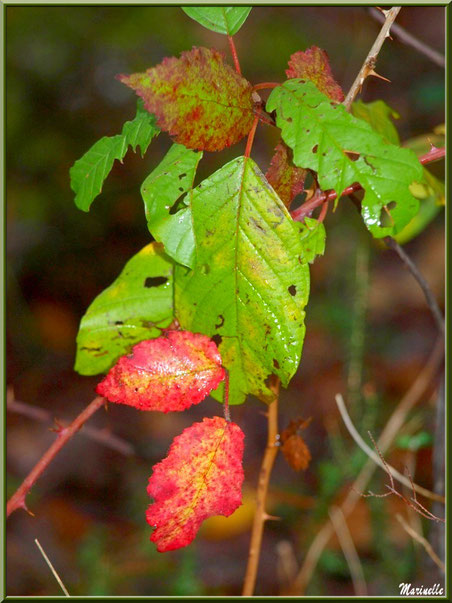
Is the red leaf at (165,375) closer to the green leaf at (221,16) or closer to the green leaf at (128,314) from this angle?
the green leaf at (128,314)

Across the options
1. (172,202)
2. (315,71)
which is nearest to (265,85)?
(315,71)

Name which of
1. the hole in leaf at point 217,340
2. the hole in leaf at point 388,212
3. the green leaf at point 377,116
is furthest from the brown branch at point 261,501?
the green leaf at point 377,116

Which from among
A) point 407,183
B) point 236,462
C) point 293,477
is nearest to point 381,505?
point 293,477

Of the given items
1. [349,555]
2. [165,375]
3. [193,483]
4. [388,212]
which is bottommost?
[349,555]

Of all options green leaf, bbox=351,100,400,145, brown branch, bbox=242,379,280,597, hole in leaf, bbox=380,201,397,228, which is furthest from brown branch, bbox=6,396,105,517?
green leaf, bbox=351,100,400,145

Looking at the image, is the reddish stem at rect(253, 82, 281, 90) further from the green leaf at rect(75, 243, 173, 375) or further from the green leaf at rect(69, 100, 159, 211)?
the green leaf at rect(75, 243, 173, 375)

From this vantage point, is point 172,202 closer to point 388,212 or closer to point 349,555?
point 388,212

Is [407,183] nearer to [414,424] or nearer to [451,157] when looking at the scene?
[451,157]
